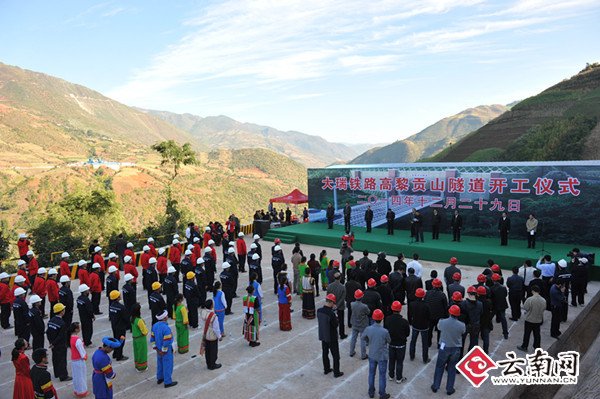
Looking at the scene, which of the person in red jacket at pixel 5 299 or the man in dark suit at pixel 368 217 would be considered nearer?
the person in red jacket at pixel 5 299

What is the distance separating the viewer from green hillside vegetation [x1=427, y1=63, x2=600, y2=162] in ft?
138

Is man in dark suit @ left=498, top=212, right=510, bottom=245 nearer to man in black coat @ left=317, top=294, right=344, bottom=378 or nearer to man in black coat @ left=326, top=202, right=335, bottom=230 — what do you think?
man in black coat @ left=326, top=202, right=335, bottom=230

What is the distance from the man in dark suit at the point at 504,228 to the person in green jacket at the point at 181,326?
12961 millimetres

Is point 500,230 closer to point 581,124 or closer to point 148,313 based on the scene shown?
point 148,313

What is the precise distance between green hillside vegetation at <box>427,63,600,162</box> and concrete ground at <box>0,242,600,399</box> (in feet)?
126

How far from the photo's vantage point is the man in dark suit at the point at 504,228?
1602 centimetres

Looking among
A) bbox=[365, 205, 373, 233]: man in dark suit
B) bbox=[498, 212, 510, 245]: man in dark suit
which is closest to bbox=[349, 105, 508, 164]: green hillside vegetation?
bbox=[365, 205, 373, 233]: man in dark suit

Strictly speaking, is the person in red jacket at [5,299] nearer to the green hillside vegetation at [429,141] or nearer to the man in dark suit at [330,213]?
the man in dark suit at [330,213]

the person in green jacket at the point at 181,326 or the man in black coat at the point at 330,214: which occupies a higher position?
the man in black coat at the point at 330,214

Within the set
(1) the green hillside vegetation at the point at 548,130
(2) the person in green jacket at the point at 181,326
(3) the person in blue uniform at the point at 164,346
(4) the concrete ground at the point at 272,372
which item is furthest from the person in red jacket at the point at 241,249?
(1) the green hillside vegetation at the point at 548,130

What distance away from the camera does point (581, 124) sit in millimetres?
43938

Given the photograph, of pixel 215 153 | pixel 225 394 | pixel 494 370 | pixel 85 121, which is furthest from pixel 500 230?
pixel 85 121

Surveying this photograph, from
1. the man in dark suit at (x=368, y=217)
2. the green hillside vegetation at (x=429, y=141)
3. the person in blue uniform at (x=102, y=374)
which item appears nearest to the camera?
the person in blue uniform at (x=102, y=374)

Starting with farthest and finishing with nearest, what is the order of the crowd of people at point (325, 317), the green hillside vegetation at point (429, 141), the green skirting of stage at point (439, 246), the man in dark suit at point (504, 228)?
the green hillside vegetation at point (429, 141) < the man in dark suit at point (504, 228) < the green skirting of stage at point (439, 246) < the crowd of people at point (325, 317)
